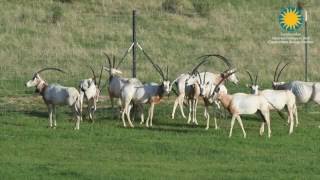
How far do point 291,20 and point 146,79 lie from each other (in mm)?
8823

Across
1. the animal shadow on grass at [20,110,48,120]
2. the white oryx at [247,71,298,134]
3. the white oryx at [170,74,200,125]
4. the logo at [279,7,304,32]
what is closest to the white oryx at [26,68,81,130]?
the animal shadow on grass at [20,110,48,120]

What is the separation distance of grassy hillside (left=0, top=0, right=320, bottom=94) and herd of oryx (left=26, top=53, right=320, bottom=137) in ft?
25.4

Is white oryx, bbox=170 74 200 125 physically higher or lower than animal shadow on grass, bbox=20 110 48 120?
higher

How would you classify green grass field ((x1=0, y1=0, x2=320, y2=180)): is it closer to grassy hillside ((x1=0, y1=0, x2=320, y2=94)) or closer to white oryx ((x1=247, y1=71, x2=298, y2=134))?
grassy hillside ((x1=0, y1=0, x2=320, y2=94))

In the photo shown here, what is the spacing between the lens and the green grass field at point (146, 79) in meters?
20.6

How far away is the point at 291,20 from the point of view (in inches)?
1741

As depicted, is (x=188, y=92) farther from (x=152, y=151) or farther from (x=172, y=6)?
(x=172, y=6)

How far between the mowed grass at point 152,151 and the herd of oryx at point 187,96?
1.62 feet

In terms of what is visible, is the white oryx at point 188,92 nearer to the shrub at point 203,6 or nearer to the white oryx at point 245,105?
the white oryx at point 245,105

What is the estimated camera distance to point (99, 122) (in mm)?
28438

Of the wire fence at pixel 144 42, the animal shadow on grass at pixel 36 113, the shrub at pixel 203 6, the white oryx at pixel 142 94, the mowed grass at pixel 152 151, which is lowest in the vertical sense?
the mowed grass at pixel 152 151

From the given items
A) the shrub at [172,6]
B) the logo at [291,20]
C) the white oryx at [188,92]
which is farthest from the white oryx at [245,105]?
the shrub at [172,6]

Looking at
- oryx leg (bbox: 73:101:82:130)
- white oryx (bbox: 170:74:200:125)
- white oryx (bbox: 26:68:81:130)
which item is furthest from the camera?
white oryx (bbox: 170:74:200:125)

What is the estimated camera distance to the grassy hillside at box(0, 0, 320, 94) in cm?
4050
